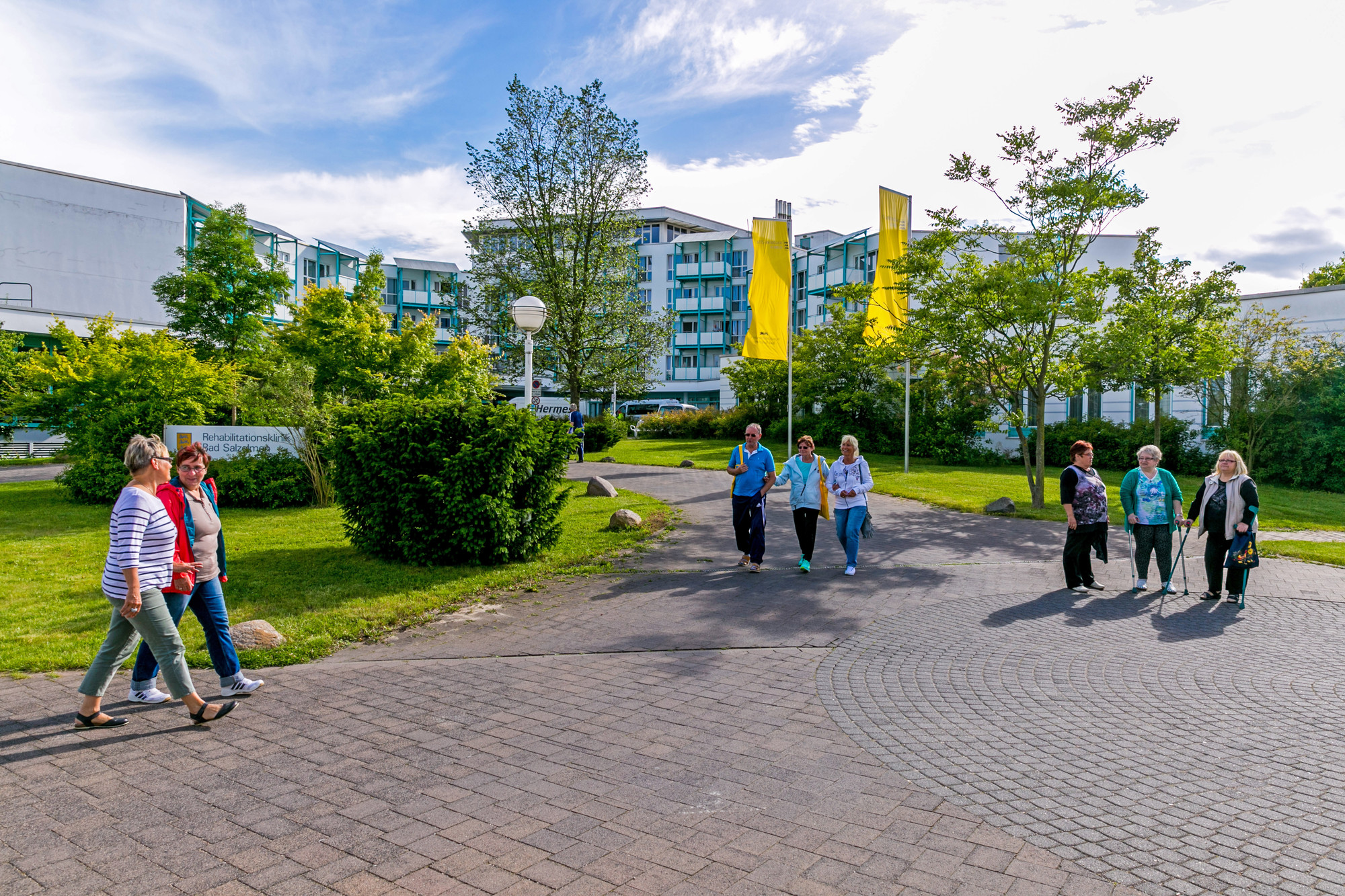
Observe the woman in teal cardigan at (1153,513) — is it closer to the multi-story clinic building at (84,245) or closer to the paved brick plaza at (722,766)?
the paved brick plaza at (722,766)

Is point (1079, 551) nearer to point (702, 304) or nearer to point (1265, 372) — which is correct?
point (1265, 372)

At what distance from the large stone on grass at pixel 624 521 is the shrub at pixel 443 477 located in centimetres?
277

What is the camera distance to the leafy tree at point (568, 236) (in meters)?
25.0

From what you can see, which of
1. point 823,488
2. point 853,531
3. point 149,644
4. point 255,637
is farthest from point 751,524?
point 149,644

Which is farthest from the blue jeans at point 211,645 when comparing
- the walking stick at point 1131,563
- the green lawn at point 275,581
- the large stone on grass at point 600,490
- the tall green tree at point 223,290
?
the tall green tree at point 223,290

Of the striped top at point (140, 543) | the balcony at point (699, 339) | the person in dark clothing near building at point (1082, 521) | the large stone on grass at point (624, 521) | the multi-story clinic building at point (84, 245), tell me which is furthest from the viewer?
the balcony at point (699, 339)

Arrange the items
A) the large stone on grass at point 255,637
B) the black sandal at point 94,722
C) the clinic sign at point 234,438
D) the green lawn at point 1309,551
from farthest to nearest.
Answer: the clinic sign at point 234,438
the green lawn at point 1309,551
the large stone on grass at point 255,637
the black sandal at point 94,722

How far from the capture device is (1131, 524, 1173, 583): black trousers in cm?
912

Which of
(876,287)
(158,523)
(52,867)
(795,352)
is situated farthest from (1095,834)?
(795,352)

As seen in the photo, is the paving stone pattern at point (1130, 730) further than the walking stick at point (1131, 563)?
No

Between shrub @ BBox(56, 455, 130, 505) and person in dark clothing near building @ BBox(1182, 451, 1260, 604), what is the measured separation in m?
17.1

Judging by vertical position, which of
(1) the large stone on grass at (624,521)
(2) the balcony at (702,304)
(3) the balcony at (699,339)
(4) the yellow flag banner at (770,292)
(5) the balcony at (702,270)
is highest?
(5) the balcony at (702,270)

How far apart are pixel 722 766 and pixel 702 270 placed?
68.8 meters

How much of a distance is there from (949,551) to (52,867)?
10.8 m
